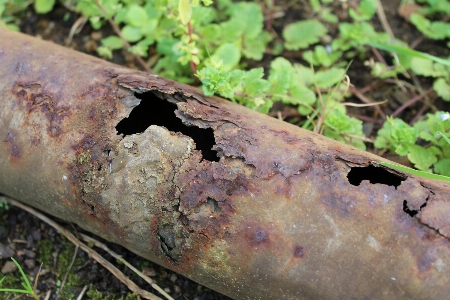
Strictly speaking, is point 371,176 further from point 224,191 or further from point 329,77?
point 329,77

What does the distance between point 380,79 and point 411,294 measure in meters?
1.63

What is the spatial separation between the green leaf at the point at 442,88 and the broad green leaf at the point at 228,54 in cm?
111

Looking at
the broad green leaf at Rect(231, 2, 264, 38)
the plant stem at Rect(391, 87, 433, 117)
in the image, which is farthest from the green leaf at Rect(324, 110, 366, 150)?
the broad green leaf at Rect(231, 2, 264, 38)

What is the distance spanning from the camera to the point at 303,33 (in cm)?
285

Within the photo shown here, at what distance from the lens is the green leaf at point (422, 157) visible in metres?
2.23

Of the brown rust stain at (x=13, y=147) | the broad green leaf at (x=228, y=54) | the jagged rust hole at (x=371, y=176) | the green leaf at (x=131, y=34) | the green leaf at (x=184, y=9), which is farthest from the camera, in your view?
the green leaf at (x=131, y=34)

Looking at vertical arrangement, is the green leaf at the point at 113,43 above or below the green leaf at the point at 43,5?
below

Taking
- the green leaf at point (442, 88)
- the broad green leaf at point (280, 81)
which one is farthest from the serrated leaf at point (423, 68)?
the broad green leaf at point (280, 81)

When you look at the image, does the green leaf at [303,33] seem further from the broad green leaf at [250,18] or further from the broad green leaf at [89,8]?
the broad green leaf at [89,8]

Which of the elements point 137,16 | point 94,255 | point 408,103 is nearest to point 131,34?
point 137,16

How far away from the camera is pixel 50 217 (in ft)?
7.59

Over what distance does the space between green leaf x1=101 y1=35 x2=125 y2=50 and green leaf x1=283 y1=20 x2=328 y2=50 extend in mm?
977

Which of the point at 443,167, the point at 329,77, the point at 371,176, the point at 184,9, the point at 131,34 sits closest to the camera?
the point at 371,176

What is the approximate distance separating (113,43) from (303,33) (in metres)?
1.13
